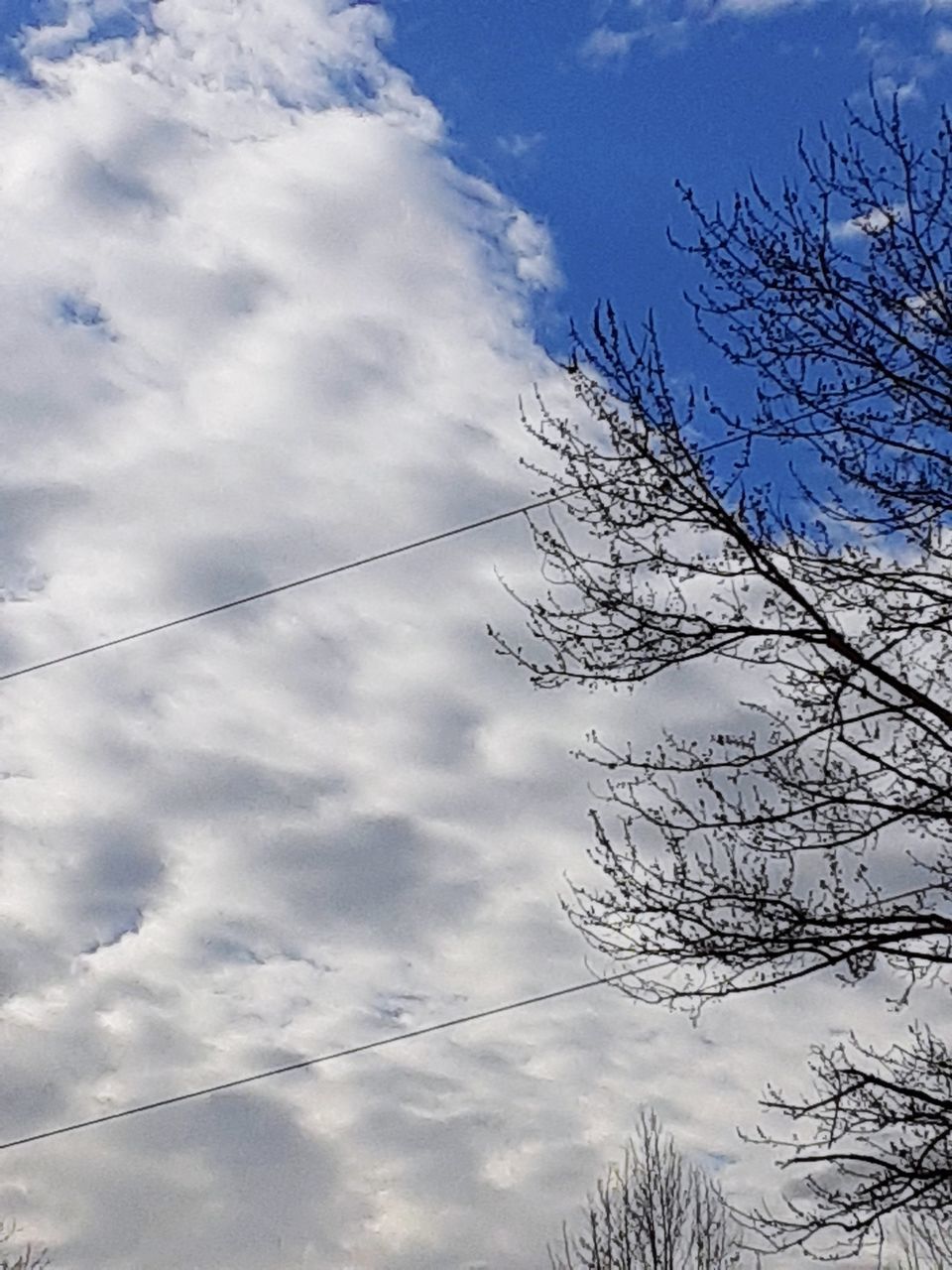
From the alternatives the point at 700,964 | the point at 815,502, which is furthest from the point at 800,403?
the point at 700,964

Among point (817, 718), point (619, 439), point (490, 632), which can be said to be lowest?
point (817, 718)

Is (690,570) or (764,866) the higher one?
(690,570)

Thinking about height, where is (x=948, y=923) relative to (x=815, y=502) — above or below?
below

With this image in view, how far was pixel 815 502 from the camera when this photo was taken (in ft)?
23.0

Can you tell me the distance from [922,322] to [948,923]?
2.65m

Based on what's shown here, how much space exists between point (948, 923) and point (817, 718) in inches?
41.3

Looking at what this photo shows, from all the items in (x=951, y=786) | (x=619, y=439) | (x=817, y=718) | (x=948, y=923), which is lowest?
(x=948, y=923)

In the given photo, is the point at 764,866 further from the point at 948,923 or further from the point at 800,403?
the point at 800,403

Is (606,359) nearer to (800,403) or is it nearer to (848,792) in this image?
(800,403)

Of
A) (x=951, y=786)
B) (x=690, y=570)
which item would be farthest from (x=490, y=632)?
(x=951, y=786)

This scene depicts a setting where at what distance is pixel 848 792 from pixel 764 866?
50 cm

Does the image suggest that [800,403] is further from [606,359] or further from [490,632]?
[490,632]

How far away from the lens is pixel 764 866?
7.02 metres

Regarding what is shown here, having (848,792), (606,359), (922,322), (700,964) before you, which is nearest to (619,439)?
(606,359)
